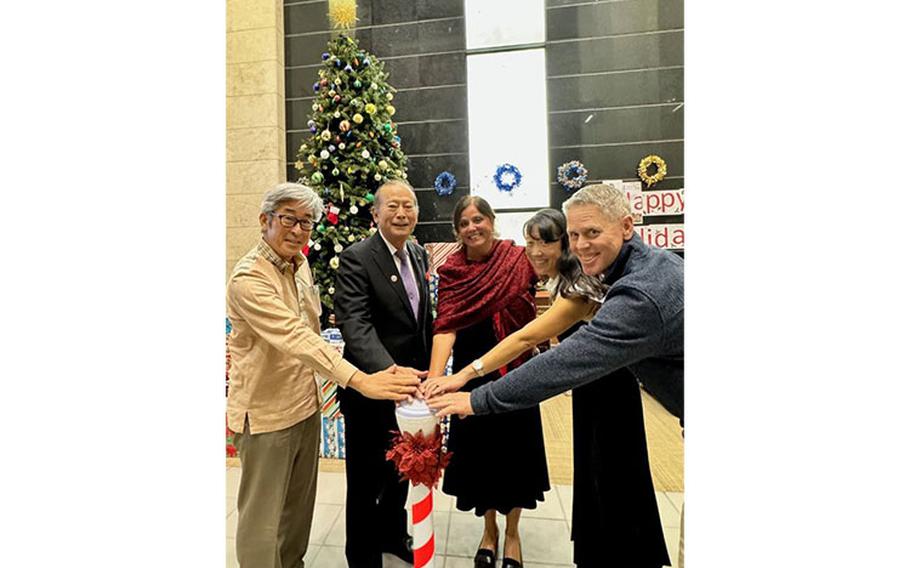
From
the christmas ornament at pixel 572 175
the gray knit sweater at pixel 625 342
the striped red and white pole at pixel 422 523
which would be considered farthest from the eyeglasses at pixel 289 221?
the christmas ornament at pixel 572 175

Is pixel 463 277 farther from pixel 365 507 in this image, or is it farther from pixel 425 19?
pixel 425 19

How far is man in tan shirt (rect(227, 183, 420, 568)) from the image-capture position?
1116 mm

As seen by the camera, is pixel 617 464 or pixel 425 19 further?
pixel 425 19

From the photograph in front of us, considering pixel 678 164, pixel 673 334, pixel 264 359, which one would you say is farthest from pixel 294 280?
pixel 678 164

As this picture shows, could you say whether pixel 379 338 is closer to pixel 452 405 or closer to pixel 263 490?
pixel 452 405

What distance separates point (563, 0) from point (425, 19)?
72 cm

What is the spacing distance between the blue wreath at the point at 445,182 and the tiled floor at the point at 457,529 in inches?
74.8

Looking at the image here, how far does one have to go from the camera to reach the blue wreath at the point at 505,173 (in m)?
2.10

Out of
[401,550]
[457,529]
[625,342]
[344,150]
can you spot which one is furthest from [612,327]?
[344,150]

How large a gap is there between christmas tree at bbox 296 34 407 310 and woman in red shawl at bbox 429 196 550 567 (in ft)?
2.53

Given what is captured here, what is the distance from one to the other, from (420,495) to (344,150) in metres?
1.84

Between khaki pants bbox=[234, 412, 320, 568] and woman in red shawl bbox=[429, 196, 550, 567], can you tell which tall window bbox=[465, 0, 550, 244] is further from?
khaki pants bbox=[234, 412, 320, 568]

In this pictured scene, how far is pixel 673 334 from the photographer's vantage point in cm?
91
